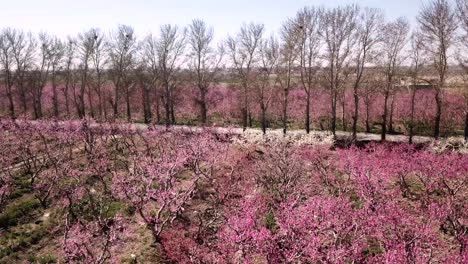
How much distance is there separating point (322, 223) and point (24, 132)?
64.9 feet

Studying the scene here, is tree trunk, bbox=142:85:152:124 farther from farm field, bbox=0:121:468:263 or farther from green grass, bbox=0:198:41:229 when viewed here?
green grass, bbox=0:198:41:229

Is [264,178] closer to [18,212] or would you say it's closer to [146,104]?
[18,212]

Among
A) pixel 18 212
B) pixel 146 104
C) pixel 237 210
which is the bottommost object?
pixel 18 212

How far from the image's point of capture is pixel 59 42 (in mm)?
46312

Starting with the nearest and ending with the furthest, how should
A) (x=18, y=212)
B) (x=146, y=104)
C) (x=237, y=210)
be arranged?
(x=237, y=210), (x=18, y=212), (x=146, y=104)

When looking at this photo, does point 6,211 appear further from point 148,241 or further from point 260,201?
point 260,201

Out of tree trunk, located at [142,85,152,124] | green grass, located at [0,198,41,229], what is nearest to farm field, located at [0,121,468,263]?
green grass, located at [0,198,41,229]

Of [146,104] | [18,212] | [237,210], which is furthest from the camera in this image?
[146,104]

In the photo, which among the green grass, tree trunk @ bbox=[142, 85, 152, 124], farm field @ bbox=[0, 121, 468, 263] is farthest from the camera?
tree trunk @ bbox=[142, 85, 152, 124]

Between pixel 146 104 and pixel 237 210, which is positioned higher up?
pixel 146 104

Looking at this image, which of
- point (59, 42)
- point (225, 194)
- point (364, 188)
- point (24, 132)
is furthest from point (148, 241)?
point (59, 42)

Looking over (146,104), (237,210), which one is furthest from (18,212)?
(146,104)

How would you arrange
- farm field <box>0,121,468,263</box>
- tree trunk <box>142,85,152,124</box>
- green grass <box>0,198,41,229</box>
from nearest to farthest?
farm field <box>0,121,468,263</box>, green grass <box>0,198,41,229</box>, tree trunk <box>142,85,152,124</box>

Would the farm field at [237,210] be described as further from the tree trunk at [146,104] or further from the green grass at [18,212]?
the tree trunk at [146,104]
